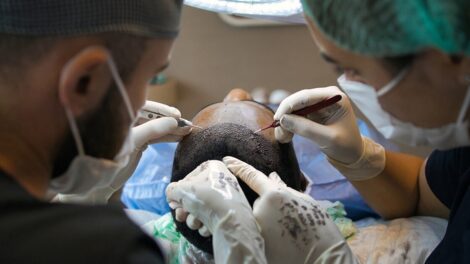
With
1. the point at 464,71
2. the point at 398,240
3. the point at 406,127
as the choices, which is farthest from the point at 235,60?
the point at 464,71

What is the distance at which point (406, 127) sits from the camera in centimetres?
88

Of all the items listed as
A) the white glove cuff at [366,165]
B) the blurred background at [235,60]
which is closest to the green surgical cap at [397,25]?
the white glove cuff at [366,165]

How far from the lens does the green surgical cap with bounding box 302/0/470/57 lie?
26.5 inches

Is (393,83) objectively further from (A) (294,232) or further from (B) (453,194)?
(B) (453,194)

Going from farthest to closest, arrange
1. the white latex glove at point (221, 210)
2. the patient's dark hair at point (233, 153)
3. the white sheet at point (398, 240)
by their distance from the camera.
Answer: the white sheet at point (398, 240) < the patient's dark hair at point (233, 153) < the white latex glove at point (221, 210)

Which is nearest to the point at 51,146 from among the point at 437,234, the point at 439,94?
the point at 439,94

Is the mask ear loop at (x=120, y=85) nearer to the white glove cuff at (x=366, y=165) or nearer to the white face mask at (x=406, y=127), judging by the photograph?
the white face mask at (x=406, y=127)

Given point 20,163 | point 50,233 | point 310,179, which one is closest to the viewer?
point 50,233

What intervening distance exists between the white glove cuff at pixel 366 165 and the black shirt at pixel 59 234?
2.69ft

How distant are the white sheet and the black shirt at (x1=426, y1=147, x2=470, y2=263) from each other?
4.4 inches

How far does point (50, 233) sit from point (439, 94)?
2.04 feet

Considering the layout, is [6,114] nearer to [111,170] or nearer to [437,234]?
[111,170]

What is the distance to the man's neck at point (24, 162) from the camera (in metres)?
0.70

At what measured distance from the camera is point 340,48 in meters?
0.80
